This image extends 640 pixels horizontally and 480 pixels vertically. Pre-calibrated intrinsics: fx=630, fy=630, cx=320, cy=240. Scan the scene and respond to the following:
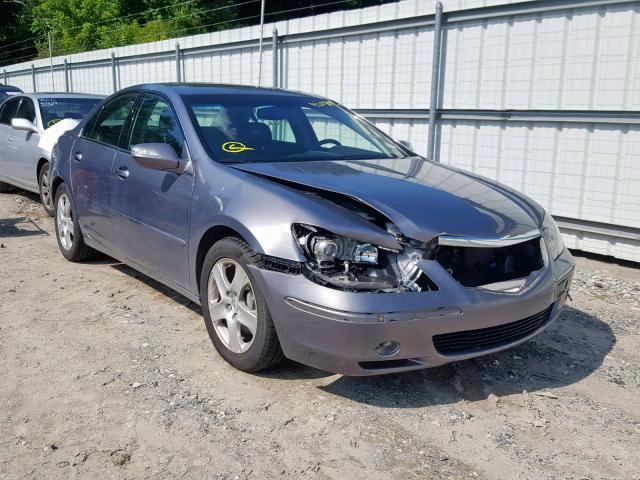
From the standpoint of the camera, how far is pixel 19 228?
289 inches

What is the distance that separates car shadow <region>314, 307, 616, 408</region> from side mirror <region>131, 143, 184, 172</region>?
164 cm

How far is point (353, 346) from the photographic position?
115 inches

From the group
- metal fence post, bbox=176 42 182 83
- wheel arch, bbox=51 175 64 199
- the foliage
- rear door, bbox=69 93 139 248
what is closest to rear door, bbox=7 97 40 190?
wheel arch, bbox=51 175 64 199

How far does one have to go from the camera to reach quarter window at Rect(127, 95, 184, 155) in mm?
4125

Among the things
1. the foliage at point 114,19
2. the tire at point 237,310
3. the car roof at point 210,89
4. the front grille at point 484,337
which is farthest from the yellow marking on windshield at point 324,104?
the foliage at point 114,19

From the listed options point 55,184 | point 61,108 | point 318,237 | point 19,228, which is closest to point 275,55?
point 61,108

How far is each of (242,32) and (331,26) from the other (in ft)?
7.56

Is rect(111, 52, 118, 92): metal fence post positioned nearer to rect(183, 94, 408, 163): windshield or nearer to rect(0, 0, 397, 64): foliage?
rect(0, 0, 397, 64): foliage

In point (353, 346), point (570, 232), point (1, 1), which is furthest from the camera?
point (1, 1)

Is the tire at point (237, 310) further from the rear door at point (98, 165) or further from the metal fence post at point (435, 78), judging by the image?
the metal fence post at point (435, 78)

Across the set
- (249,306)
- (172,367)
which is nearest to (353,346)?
(249,306)

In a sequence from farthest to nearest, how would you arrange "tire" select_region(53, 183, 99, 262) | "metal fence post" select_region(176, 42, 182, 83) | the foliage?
1. the foliage
2. "metal fence post" select_region(176, 42, 182, 83)
3. "tire" select_region(53, 183, 99, 262)

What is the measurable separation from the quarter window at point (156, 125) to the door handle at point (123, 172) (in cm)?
17

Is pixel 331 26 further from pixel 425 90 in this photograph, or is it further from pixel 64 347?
pixel 64 347
